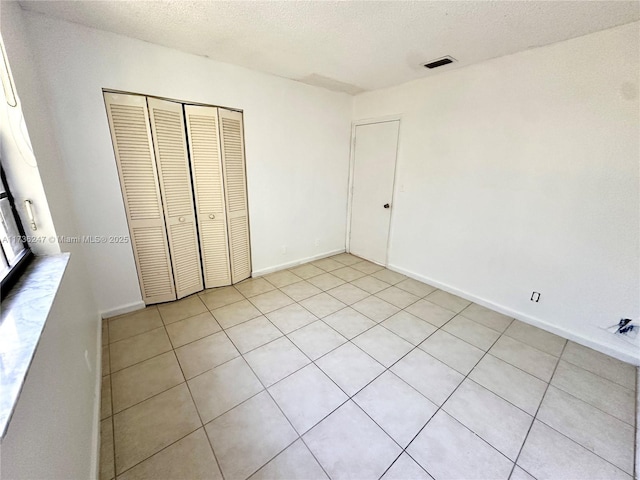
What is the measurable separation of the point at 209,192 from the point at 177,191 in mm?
315

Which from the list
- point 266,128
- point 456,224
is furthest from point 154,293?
point 456,224

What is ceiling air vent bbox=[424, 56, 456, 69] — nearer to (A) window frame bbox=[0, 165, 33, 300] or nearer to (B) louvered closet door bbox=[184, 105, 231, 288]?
(B) louvered closet door bbox=[184, 105, 231, 288]

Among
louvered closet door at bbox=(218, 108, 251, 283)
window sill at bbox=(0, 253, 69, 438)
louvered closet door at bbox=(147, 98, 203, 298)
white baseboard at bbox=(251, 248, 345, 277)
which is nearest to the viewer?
window sill at bbox=(0, 253, 69, 438)

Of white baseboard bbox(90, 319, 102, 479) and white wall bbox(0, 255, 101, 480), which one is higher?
white wall bbox(0, 255, 101, 480)

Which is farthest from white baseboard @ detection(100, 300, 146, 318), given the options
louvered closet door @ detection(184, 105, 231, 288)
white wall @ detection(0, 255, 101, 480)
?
white wall @ detection(0, 255, 101, 480)

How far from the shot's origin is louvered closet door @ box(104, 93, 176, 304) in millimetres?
2256

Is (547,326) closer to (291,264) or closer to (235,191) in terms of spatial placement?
(291,264)

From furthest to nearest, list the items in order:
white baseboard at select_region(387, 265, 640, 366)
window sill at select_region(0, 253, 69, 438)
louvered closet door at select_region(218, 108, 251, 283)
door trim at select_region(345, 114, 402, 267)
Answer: door trim at select_region(345, 114, 402, 267), louvered closet door at select_region(218, 108, 251, 283), white baseboard at select_region(387, 265, 640, 366), window sill at select_region(0, 253, 69, 438)

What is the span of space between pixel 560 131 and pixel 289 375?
2977 millimetres

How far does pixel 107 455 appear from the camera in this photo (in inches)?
54.2

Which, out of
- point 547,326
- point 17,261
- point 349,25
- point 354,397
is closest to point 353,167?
point 349,25

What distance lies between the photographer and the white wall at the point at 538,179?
1990mm

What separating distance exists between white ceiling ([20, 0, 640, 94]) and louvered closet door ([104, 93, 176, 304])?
0.61 metres

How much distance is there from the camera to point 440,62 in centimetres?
254
